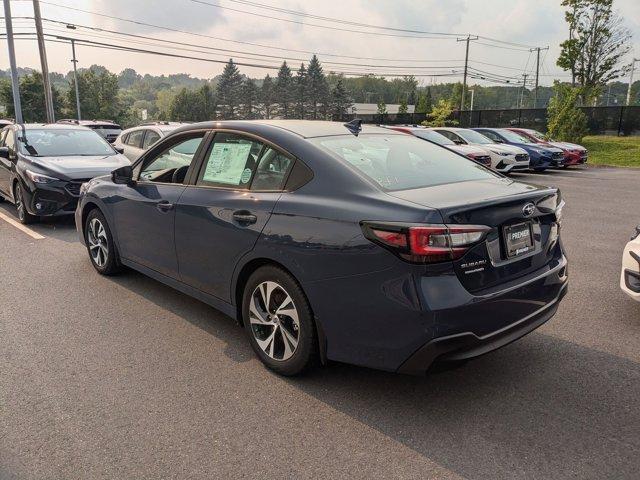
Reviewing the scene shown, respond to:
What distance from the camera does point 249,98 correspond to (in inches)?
3691

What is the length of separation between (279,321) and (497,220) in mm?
1489

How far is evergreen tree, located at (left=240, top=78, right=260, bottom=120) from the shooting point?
93375 mm

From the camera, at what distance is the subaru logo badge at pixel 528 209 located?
10.1ft

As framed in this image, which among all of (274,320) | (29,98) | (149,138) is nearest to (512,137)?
(149,138)

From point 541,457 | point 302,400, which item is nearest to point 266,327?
point 302,400

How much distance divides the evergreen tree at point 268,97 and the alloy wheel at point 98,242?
89.6 metres

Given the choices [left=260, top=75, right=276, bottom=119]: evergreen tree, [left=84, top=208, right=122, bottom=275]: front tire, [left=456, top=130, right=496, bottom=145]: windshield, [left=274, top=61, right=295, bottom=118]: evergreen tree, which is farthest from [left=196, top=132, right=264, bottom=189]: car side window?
[left=260, top=75, right=276, bottom=119]: evergreen tree

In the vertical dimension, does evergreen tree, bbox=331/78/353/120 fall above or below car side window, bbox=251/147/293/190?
above

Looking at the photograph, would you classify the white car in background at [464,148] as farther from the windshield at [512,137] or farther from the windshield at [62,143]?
the windshield at [62,143]

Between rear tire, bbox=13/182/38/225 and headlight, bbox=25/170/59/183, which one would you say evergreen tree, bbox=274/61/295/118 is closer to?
rear tire, bbox=13/182/38/225

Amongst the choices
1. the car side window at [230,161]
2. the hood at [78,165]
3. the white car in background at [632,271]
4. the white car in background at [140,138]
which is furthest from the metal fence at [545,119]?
the car side window at [230,161]

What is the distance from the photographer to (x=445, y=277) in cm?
271

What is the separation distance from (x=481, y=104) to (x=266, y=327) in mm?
128768

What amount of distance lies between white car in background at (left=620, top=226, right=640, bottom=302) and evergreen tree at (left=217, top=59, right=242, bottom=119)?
301ft
